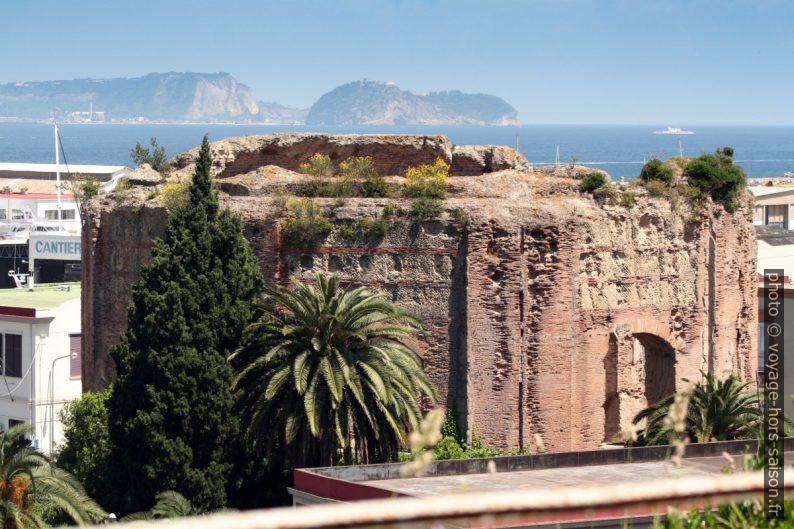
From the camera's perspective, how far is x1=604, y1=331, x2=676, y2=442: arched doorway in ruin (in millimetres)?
24141

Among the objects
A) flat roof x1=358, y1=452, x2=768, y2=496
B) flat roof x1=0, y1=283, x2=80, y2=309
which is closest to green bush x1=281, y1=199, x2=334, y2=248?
flat roof x1=358, y1=452, x2=768, y2=496

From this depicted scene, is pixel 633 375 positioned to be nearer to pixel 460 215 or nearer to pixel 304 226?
Result: pixel 460 215

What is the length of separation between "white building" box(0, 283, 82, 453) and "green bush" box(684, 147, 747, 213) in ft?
56.6

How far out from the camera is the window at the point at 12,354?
36.3 m

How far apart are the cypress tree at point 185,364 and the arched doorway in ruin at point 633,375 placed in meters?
6.10

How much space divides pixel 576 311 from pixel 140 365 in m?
6.96

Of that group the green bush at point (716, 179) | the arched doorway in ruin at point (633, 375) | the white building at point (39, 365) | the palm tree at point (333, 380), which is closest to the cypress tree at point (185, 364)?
the palm tree at point (333, 380)

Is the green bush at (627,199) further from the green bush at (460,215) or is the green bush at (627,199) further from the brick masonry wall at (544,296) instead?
the green bush at (460,215)

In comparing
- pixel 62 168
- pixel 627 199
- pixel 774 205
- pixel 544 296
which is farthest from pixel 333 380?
pixel 62 168

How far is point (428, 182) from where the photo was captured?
77.9 feet

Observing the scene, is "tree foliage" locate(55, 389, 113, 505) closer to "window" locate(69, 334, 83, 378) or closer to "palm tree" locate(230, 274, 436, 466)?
"palm tree" locate(230, 274, 436, 466)

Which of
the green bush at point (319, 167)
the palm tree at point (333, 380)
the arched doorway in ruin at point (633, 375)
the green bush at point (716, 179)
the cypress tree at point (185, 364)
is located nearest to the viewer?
the palm tree at point (333, 380)

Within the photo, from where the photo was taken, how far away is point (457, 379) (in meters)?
23.0

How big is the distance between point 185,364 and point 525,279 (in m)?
5.43
